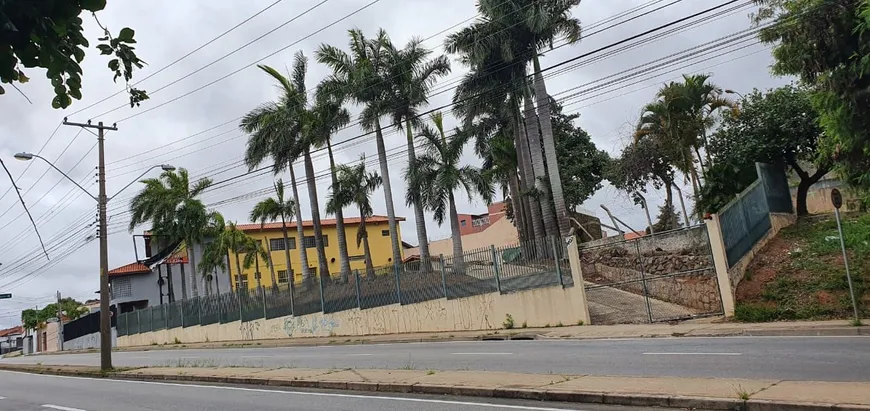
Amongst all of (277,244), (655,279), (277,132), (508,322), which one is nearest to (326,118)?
(277,132)

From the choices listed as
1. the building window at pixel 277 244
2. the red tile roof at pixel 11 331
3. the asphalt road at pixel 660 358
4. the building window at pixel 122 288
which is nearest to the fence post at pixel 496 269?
the asphalt road at pixel 660 358

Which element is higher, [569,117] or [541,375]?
[569,117]

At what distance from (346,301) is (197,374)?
14.0 m

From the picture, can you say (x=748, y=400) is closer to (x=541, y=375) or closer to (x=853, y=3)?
(x=541, y=375)

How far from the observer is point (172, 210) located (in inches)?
1754

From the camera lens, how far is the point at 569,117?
4372cm

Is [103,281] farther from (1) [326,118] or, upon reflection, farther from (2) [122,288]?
(2) [122,288]

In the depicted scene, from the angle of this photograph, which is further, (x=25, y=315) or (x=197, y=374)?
(x=25, y=315)

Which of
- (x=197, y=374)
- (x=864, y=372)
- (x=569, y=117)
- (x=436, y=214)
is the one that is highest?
(x=569, y=117)

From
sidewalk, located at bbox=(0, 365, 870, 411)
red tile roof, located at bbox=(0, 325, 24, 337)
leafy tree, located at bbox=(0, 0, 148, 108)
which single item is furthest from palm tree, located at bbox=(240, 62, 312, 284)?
red tile roof, located at bbox=(0, 325, 24, 337)

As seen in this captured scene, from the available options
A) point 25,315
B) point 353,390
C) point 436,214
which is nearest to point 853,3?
point 353,390

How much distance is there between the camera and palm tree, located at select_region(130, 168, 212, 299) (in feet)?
145

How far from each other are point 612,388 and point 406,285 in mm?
18362

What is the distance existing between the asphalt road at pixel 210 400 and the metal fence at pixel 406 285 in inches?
469
